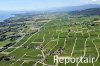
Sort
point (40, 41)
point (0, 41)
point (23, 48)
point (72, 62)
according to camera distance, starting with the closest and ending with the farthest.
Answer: point (72, 62) < point (23, 48) < point (40, 41) < point (0, 41)

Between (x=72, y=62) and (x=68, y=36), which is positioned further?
(x=68, y=36)

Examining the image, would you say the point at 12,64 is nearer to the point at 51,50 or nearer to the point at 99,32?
the point at 51,50

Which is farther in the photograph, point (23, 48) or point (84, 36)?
point (84, 36)

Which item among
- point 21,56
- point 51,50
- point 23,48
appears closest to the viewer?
point 21,56

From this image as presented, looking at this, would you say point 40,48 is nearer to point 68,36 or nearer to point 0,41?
point 68,36

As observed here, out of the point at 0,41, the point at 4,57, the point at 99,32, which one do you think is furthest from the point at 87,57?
the point at 0,41

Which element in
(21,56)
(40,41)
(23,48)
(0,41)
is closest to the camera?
(21,56)

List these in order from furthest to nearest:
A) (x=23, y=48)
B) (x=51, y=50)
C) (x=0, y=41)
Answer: (x=0, y=41)
(x=23, y=48)
(x=51, y=50)

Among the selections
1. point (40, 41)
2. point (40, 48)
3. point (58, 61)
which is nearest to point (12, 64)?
point (58, 61)
